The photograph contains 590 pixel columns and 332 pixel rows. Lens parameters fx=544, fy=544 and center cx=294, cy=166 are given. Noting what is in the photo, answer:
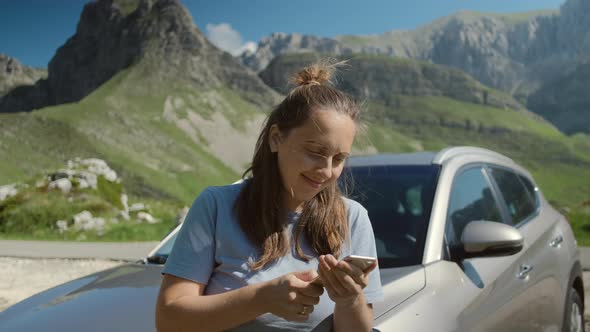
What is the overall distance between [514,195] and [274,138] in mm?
2473

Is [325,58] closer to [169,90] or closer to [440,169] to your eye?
[440,169]

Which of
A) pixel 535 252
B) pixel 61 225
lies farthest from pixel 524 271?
pixel 61 225

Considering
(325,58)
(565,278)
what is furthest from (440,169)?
(565,278)

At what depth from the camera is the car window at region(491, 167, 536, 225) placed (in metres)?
3.51

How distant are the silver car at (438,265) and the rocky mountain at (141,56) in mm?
139032

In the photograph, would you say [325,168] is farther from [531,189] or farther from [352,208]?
[531,189]

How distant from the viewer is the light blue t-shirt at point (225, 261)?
1.64 metres

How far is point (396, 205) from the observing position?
121 inches

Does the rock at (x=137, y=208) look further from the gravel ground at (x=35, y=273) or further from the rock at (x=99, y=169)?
the gravel ground at (x=35, y=273)

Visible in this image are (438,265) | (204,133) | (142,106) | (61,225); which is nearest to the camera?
(438,265)

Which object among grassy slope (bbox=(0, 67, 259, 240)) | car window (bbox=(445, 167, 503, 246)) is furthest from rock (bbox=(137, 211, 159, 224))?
grassy slope (bbox=(0, 67, 259, 240))

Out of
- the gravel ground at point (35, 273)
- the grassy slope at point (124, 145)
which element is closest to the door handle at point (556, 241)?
the gravel ground at point (35, 273)

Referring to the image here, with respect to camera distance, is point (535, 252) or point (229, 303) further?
point (535, 252)

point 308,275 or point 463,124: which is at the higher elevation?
point 463,124
